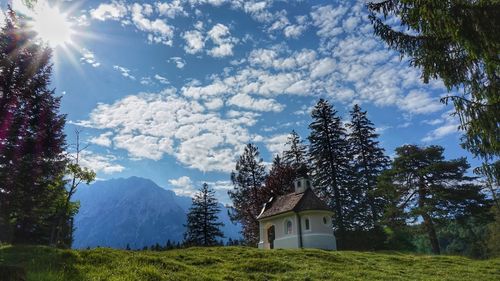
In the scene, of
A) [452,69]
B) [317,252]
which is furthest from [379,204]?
[452,69]

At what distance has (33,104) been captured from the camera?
79.0ft

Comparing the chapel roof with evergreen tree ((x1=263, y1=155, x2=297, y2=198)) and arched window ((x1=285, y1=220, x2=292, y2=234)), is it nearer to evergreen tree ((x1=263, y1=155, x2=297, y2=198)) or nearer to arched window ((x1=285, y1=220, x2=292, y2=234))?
arched window ((x1=285, y1=220, x2=292, y2=234))

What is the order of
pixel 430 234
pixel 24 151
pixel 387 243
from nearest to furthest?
pixel 24 151, pixel 430 234, pixel 387 243

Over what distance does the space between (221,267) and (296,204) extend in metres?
17.9

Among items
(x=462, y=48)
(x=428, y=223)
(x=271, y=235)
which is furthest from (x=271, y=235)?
(x=462, y=48)

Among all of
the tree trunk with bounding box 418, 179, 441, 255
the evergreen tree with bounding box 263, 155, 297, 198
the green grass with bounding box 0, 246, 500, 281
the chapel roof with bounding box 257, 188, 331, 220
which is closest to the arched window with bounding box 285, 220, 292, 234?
the chapel roof with bounding box 257, 188, 331, 220

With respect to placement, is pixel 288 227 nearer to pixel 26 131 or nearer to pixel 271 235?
pixel 271 235

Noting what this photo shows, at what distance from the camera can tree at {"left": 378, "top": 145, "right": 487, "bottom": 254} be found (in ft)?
104

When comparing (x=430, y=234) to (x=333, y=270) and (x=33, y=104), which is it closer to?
(x=333, y=270)

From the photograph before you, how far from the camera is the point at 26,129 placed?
76.0 ft

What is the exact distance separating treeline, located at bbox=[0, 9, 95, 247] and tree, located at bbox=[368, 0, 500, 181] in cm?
2244

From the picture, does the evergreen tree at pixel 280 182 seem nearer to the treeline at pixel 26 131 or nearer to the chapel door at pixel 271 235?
the chapel door at pixel 271 235

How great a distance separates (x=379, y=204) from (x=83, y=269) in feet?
124

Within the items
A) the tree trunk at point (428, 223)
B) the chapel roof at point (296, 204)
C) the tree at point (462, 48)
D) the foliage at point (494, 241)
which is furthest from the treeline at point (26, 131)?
the foliage at point (494, 241)
